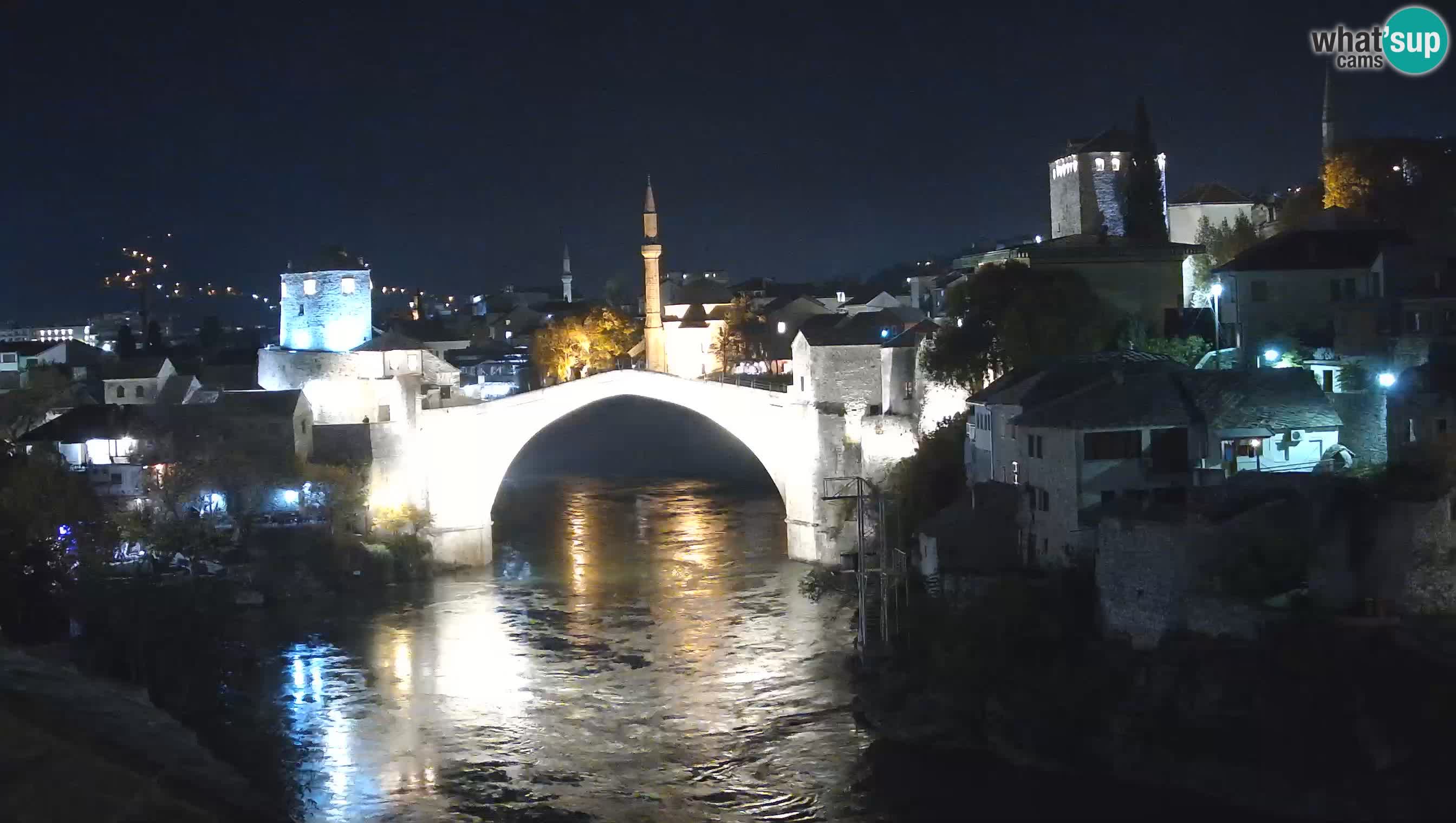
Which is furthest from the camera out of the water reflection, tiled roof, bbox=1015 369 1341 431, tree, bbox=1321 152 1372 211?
tree, bbox=1321 152 1372 211

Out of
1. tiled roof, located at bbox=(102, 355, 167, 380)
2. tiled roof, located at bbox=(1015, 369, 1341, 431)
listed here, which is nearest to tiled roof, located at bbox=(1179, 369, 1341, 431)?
tiled roof, located at bbox=(1015, 369, 1341, 431)

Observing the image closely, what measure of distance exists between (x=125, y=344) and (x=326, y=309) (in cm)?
1258

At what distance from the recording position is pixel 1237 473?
587 inches

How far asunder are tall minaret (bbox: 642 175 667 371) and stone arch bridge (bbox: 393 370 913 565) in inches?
325

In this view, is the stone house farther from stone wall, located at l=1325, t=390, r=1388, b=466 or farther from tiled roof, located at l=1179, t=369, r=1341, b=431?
stone wall, located at l=1325, t=390, r=1388, b=466

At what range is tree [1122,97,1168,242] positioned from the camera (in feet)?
80.3

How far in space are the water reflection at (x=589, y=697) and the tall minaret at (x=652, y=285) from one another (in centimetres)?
1069

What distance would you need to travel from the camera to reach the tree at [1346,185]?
75.9 feet

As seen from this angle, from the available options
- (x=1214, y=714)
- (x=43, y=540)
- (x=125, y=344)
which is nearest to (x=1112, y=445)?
(x=1214, y=714)

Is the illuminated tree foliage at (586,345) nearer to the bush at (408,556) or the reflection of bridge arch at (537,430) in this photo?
the reflection of bridge arch at (537,430)

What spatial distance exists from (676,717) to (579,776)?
1873 millimetres

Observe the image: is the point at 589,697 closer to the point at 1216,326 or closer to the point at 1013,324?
the point at 1013,324

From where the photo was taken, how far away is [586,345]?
1588 inches

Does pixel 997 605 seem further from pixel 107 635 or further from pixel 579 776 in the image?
pixel 107 635
